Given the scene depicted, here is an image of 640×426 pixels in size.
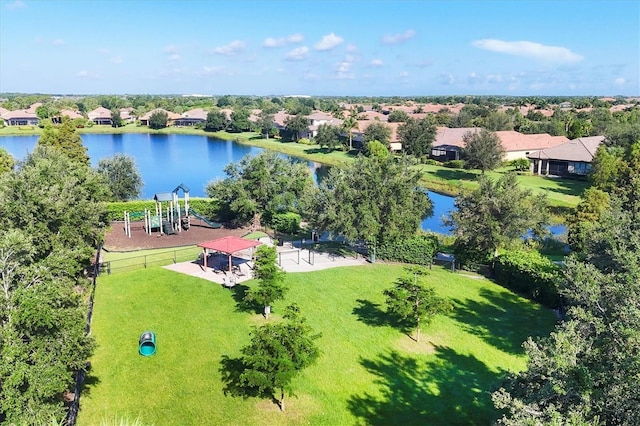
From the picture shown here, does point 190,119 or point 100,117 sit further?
point 100,117

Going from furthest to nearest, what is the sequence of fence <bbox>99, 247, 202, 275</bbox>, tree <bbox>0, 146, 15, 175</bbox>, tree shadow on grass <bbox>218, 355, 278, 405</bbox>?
tree <bbox>0, 146, 15, 175</bbox> → fence <bbox>99, 247, 202, 275</bbox> → tree shadow on grass <bbox>218, 355, 278, 405</bbox>

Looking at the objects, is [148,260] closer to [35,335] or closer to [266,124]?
[35,335]

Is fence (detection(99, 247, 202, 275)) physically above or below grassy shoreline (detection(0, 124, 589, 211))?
below

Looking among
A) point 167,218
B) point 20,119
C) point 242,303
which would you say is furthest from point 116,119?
point 242,303

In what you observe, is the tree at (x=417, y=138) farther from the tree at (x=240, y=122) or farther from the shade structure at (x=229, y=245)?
the tree at (x=240, y=122)

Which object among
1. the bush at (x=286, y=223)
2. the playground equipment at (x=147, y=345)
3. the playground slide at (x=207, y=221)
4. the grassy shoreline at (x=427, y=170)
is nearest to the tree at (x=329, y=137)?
the grassy shoreline at (x=427, y=170)

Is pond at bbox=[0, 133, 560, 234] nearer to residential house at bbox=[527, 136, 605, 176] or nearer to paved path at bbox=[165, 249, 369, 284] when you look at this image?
paved path at bbox=[165, 249, 369, 284]

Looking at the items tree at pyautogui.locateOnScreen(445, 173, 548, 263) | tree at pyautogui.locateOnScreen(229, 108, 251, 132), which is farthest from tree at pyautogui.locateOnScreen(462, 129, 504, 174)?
tree at pyautogui.locateOnScreen(229, 108, 251, 132)
